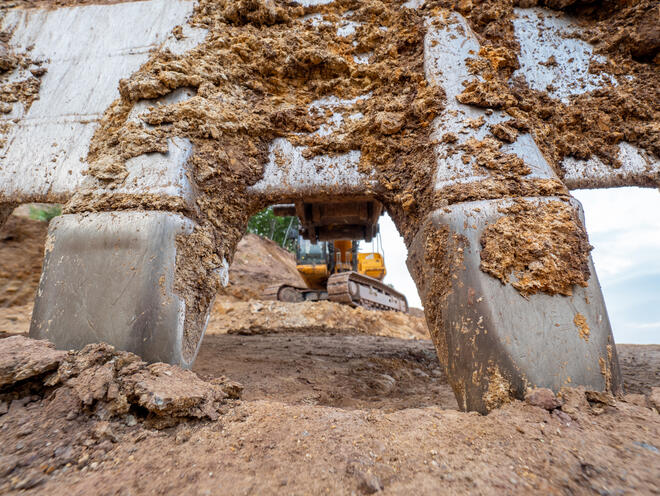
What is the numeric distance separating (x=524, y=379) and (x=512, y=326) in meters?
0.24

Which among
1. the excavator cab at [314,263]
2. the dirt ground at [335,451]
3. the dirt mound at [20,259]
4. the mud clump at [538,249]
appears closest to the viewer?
the dirt ground at [335,451]

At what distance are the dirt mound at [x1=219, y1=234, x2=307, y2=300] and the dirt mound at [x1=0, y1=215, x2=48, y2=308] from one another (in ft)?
15.8

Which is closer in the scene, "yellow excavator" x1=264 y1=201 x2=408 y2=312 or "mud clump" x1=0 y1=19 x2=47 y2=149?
"mud clump" x1=0 y1=19 x2=47 y2=149

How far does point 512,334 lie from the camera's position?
56.6 inches

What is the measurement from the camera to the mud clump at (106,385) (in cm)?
127

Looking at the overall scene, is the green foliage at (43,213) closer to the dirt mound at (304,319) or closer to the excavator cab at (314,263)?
the dirt mound at (304,319)

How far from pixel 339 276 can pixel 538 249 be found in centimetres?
705

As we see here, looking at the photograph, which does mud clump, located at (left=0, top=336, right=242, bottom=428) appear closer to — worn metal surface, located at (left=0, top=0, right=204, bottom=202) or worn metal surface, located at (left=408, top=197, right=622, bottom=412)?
worn metal surface, located at (left=408, top=197, right=622, bottom=412)

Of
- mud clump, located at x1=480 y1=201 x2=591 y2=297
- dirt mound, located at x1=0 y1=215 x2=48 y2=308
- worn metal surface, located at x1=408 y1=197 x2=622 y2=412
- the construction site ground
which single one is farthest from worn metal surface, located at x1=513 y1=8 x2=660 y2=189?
dirt mound, located at x1=0 y1=215 x2=48 y2=308

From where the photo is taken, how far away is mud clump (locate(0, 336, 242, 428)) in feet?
4.16

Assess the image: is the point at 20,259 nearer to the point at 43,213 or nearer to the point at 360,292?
the point at 43,213

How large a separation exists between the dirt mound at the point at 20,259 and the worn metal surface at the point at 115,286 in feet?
23.8

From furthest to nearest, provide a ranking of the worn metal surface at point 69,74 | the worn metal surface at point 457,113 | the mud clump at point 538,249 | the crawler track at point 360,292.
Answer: the crawler track at point 360,292, the worn metal surface at point 69,74, the worn metal surface at point 457,113, the mud clump at point 538,249

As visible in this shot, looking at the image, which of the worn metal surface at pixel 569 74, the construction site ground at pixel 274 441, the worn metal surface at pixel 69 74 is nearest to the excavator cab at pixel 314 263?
the worn metal surface at pixel 69 74
